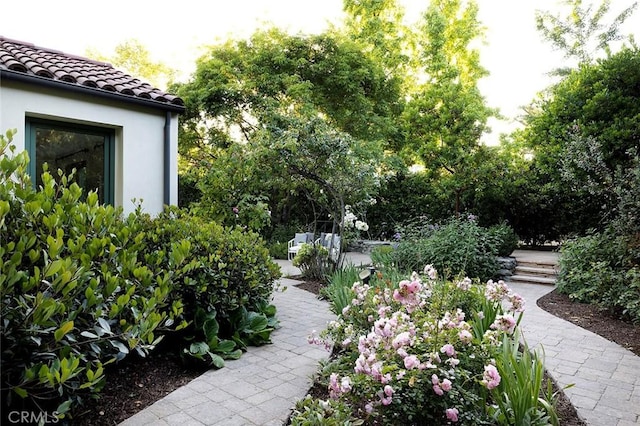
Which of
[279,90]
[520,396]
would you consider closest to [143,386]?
[520,396]

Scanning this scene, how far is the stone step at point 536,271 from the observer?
804 cm

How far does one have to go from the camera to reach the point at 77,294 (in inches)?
83.3

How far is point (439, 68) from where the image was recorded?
1440 centimetres

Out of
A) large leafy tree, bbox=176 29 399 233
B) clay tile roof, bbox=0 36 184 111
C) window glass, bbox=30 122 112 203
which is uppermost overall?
large leafy tree, bbox=176 29 399 233

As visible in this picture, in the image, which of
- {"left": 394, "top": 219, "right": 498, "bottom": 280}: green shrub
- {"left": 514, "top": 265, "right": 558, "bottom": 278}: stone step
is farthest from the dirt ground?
{"left": 514, "top": 265, "right": 558, "bottom": 278}: stone step

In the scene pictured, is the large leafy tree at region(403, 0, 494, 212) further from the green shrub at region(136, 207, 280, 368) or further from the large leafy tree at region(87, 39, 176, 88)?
the large leafy tree at region(87, 39, 176, 88)

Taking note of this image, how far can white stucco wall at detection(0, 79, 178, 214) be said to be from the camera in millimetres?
4379

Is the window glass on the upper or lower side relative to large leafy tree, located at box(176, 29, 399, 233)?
lower

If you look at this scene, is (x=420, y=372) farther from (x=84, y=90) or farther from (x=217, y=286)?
(x=84, y=90)

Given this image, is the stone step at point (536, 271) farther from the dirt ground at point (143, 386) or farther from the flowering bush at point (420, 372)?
the flowering bush at point (420, 372)

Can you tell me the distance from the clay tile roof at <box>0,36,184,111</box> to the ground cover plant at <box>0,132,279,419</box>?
229 centimetres

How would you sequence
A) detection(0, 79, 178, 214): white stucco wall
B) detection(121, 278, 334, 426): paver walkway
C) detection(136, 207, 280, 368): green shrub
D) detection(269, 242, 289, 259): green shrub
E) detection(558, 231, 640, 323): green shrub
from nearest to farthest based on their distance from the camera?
1. detection(121, 278, 334, 426): paver walkway
2. detection(136, 207, 280, 368): green shrub
3. detection(0, 79, 178, 214): white stucco wall
4. detection(558, 231, 640, 323): green shrub
5. detection(269, 242, 289, 259): green shrub

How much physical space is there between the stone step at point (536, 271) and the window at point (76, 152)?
24.9 ft

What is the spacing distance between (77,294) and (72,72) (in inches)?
161
